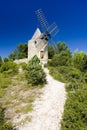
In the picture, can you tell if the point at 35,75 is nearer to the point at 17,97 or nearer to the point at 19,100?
the point at 17,97

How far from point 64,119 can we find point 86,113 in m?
1.74

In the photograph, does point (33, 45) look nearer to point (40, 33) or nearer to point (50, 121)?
point (40, 33)

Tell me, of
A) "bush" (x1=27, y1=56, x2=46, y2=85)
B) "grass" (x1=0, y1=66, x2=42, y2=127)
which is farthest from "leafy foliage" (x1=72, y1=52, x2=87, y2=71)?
"grass" (x1=0, y1=66, x2=42, y2=127)

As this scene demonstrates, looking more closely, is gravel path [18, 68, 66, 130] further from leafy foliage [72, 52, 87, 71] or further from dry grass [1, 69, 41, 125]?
leafy foliage [72, 52, 87, 71]

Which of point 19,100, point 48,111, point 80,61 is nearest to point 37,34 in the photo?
point 80,61

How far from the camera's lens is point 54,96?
1883cm

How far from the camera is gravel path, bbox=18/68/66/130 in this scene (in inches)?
518

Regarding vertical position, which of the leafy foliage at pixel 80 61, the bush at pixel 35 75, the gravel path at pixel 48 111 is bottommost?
the gravel path at pixel 48 111

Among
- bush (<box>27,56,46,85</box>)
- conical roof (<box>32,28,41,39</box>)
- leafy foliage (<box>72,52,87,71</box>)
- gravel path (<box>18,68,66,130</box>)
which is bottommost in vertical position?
gravel path (<box>18,68,66,130</box>)

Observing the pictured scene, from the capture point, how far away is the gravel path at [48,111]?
13.2m

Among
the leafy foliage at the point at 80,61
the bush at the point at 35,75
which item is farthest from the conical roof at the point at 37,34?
the bush at the point at 35,75

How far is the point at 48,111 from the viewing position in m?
15.3

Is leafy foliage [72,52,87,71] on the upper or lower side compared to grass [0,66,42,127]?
upper

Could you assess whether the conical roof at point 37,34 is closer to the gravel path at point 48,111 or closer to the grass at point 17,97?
the grass at point 17,97
